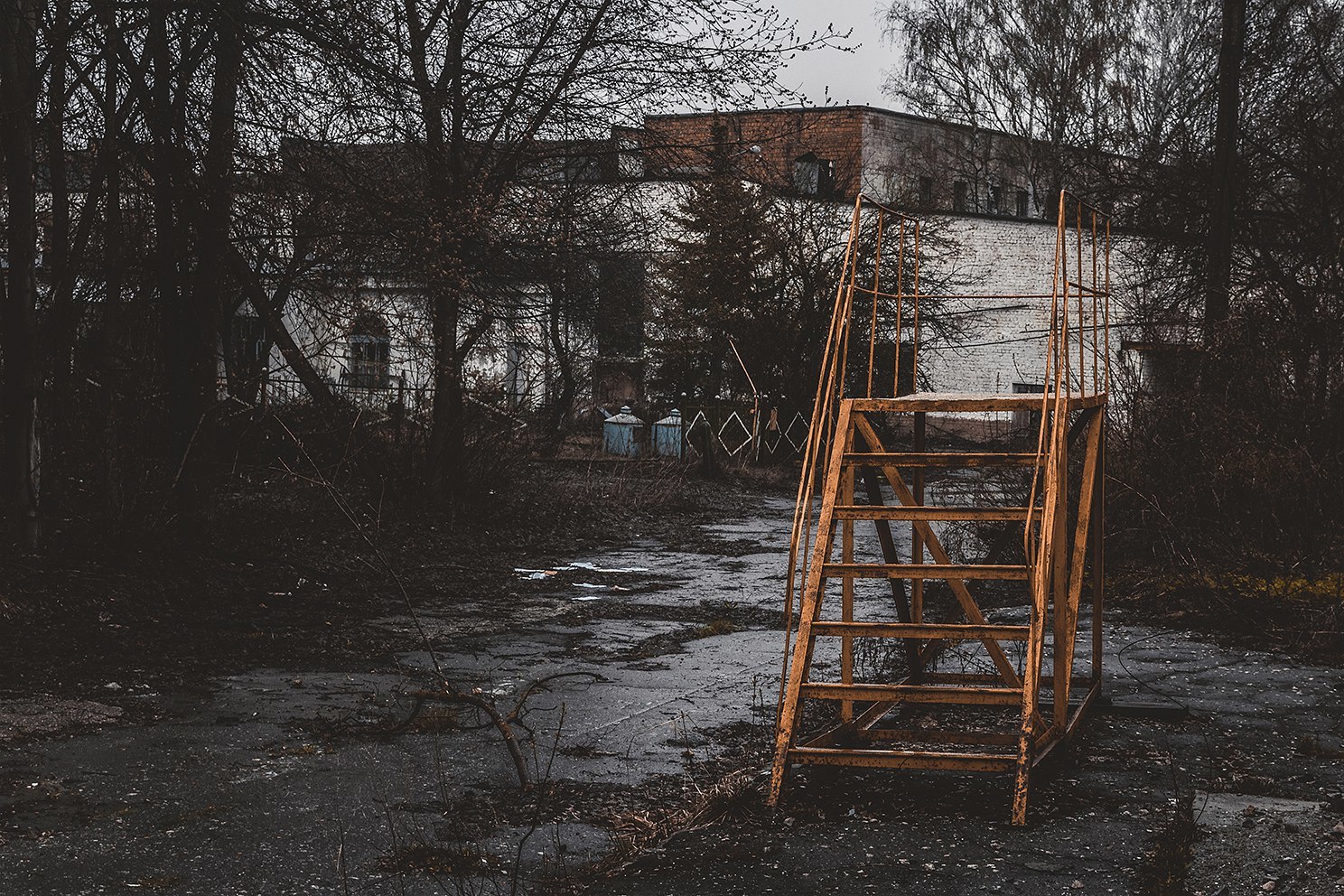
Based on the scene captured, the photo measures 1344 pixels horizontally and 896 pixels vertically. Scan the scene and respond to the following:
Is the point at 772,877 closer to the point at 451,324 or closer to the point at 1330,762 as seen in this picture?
the point at 1330,762

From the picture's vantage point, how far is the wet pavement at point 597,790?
13.9ft

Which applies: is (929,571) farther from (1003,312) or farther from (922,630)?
(1003,312)

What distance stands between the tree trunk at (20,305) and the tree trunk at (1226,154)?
A: 1300cm

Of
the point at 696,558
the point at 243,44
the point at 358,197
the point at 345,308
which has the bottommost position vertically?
the point at 696,558

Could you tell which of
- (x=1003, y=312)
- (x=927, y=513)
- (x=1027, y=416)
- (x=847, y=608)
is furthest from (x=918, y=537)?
(x=1003, y=312)

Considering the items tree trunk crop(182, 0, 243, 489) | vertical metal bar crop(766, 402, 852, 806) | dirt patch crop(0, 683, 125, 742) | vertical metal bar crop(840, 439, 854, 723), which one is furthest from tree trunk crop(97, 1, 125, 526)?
vertical metal bar crop(766, 402, 852, 806)

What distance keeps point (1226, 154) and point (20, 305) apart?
45.8ft

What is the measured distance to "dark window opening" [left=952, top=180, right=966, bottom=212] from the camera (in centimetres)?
4581

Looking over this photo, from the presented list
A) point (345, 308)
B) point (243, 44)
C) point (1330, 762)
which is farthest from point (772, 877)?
point (345, 308)

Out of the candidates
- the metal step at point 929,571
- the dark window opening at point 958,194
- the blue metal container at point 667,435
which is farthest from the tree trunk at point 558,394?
the dark window opening at point 958,194

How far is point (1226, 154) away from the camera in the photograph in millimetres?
16812

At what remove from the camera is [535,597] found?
432 inches

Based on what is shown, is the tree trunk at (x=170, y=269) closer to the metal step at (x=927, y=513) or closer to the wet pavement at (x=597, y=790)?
the wet pavement at (x=597, y=790)

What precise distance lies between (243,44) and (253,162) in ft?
6.87
